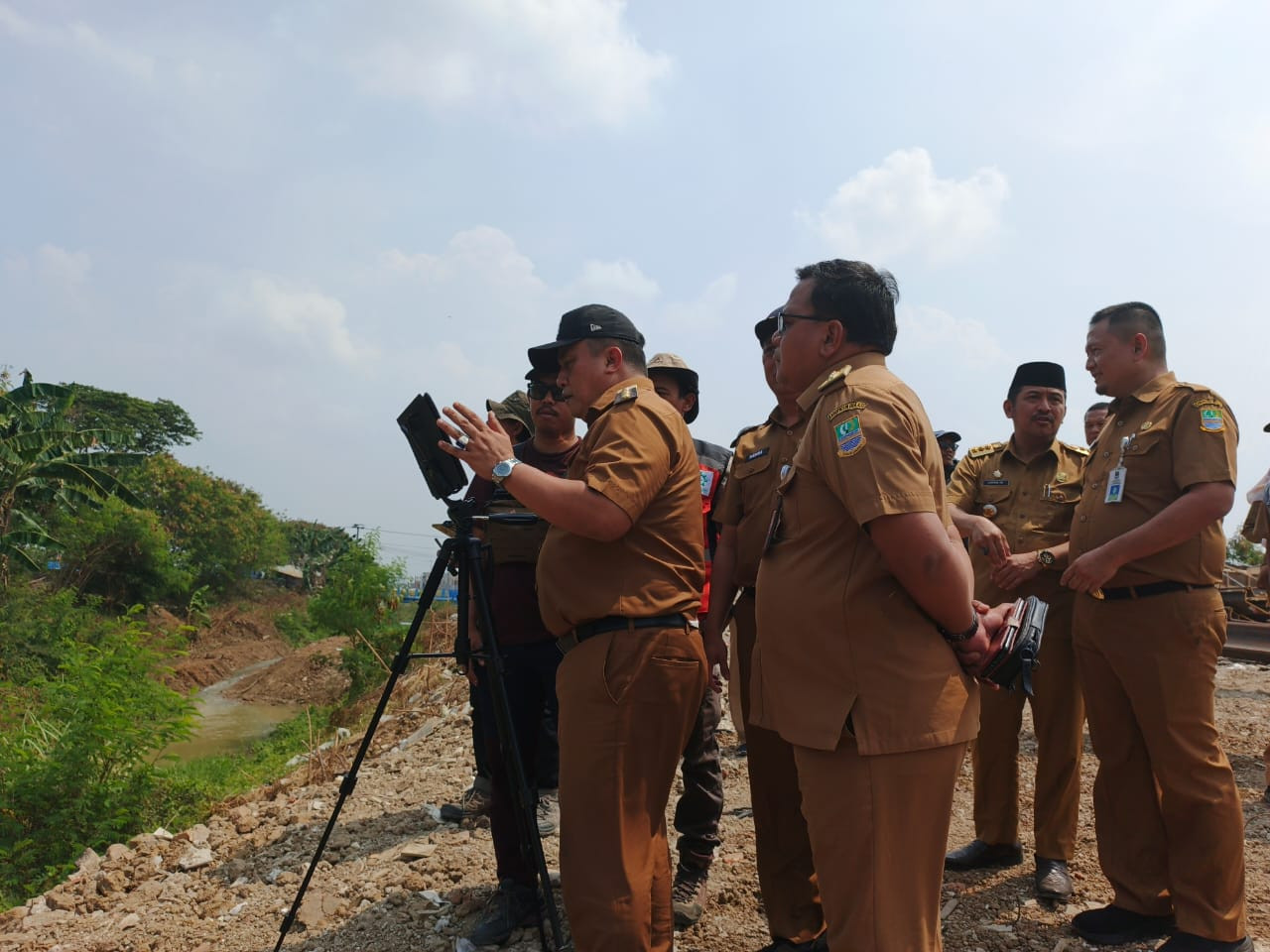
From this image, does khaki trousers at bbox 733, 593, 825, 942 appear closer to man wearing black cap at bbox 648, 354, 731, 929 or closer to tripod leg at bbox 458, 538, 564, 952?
man wearing black cap at bbox 648, 354, 731, 929

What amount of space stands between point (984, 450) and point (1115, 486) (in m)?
1.08

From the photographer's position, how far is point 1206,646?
9.40 feet

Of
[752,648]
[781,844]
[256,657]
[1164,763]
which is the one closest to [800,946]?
[781,844]

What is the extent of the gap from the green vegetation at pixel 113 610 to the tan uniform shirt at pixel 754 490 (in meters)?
4.05

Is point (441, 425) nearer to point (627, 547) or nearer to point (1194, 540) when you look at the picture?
point (627, 547)

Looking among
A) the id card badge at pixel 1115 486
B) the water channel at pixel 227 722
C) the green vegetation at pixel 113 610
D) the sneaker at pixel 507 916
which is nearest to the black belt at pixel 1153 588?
the id card badge at pixel 1115 486

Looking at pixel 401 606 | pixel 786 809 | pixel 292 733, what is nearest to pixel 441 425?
pixel 786 809

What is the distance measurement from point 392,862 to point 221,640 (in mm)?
26375

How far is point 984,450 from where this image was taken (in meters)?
4.16

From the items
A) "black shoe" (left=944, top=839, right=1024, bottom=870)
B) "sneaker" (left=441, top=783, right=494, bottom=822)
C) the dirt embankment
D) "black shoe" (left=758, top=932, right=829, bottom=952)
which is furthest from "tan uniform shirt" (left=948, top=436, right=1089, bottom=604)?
the dirt embankment

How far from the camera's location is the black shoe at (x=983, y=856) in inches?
141

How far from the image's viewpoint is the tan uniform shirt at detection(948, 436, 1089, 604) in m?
3.74

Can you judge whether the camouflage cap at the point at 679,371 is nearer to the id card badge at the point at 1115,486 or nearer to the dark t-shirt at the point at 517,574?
the dark t-shirt at the point at 517,574

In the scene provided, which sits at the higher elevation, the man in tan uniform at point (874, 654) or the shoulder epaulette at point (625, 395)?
the shoulder epaulette at point (625, 395)
